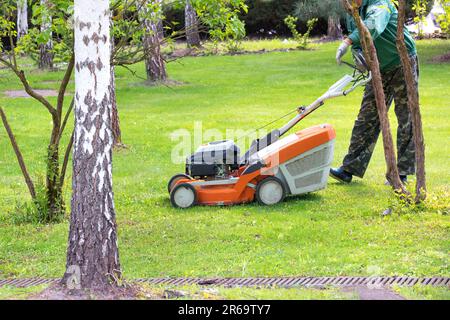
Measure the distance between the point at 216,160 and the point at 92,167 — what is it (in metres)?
3.48

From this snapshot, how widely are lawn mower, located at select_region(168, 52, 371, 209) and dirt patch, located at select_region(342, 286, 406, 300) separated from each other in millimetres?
3023

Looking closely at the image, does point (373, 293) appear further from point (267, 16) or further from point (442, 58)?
point (267, 16)

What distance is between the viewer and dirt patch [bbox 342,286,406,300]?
5292 millimetres

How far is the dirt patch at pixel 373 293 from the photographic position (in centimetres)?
529

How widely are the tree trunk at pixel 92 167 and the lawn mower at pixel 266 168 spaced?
11.2 feet

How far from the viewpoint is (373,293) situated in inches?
214

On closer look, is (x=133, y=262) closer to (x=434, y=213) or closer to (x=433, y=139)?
(x=434, y=213)

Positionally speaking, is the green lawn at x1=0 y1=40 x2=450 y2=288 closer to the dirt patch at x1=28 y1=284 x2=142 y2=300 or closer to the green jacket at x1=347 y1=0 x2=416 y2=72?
the dirt patch at x1=28 y1=284 x2=142 y2=300

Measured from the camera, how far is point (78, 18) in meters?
5.20

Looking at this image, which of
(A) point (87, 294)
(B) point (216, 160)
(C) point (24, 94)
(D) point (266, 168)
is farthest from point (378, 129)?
(C) point (24, 94)

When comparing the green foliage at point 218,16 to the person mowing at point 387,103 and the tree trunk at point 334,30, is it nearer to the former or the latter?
the person mowing at point 387,103

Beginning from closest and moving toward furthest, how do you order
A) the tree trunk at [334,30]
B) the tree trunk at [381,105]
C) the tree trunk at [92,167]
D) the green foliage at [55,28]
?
the tree trunk at [92,167] < the green foliage at [55,28] < the tree trunk at [381,105] < the tree trunk at [334,30]

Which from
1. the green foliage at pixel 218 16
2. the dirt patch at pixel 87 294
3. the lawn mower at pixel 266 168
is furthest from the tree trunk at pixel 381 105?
the dirt patch at pixel 87 294

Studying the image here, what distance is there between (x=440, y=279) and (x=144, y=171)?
19.8 feet
